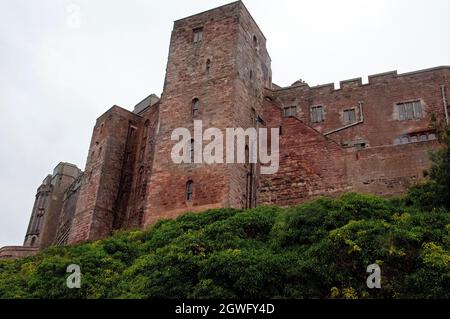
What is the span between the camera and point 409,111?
2903cm

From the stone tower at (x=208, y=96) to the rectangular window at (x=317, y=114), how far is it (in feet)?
10.5

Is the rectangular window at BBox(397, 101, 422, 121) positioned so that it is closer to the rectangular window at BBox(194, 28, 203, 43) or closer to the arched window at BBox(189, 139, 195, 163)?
the rectangular window at BBox(194, 28, 203, 43)

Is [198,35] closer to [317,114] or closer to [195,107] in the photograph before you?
[195,107]

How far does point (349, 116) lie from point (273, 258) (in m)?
15.7

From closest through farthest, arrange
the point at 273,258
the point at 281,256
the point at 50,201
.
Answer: the point at 273,258
the point at 281,256
the point at 50,201

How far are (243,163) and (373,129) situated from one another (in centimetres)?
770

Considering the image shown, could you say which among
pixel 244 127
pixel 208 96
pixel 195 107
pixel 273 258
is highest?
pixel 208 96

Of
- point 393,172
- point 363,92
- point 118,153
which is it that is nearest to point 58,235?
point 118,153

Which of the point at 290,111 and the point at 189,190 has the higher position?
the point at 290,111

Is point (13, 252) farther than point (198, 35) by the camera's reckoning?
Yes

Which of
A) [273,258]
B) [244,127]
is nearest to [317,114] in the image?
[244,127]

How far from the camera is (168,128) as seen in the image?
88.4 ft

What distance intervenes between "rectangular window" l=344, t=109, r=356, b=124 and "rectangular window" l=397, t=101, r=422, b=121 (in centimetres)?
222
